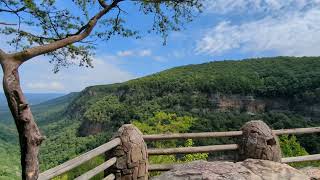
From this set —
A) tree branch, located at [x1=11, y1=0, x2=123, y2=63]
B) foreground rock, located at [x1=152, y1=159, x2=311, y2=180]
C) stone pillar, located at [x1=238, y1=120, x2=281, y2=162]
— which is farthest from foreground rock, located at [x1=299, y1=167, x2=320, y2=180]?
tree branch, located at [x1=11, y1=0, x2=123, y2=63]

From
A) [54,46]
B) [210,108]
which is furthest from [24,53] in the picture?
[210,108]

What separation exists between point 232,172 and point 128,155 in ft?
7.21

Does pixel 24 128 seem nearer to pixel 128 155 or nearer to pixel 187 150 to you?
pixel 128 155

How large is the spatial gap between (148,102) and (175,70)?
15.5 m

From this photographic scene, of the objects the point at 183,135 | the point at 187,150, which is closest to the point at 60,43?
the point at 183,135

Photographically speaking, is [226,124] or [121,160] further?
[226,124]

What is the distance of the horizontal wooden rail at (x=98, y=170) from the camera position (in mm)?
4941

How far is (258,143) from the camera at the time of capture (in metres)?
6.56

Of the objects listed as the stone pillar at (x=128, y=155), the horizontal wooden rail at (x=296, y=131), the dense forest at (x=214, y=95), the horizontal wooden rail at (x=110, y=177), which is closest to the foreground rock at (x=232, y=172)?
the horizontal wooden rail at (x=110, y=177)

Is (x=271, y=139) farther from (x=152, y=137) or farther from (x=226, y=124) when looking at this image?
(x=226, y=124)

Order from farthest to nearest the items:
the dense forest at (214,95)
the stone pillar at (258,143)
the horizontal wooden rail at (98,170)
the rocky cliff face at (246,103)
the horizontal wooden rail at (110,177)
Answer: the rocky cliff face at (246,103) → the dense forest at (214,95) → the stone pillar at (258,143) → the horizontal wooden rail at (110,177) → the horizontal wooden rail at (98,170)

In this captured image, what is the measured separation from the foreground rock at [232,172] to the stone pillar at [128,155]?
5.68 feet

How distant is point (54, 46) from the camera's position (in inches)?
179

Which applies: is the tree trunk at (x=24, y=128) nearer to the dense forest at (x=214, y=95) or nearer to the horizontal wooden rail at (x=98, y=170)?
the horizontal wooden rail at (x=98, y=170)
